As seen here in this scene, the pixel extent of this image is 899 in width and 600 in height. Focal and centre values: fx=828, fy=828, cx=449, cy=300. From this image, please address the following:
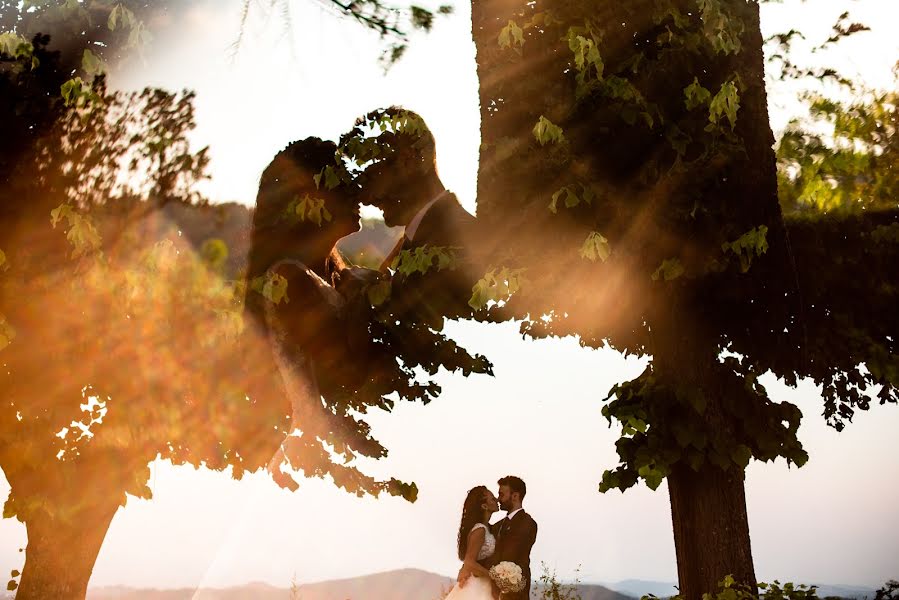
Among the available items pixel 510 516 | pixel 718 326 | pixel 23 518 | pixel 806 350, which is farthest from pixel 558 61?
pixel 23 518

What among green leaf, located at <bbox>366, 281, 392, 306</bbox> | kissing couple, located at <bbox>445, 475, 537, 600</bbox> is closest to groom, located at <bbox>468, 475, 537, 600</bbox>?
kissing couple, located at <bbox>445, 475, 537, 600</bbox>

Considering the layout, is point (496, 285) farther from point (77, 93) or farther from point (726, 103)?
point (77, 93)

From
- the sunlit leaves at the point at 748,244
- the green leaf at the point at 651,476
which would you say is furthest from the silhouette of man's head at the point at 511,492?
the sunlit leaves at the point at 748,244

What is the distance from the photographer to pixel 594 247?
10.1 meters

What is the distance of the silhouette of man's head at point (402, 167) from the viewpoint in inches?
525

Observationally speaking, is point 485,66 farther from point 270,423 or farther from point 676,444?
point 270,423

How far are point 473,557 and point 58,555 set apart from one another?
9.67 m

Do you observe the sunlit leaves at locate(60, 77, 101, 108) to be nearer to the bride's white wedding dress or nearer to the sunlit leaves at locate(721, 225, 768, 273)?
the bride's white wedding dress

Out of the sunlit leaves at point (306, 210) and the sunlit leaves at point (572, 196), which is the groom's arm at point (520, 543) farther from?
the sunlit leaves at point (306, 210)

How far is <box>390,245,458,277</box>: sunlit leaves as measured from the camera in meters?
12.0

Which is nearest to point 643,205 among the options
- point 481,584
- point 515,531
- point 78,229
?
point 515,531

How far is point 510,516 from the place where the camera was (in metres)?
11.6

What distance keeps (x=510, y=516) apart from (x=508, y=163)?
4883mm

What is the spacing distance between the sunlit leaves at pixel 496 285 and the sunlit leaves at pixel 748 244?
2615 mm
